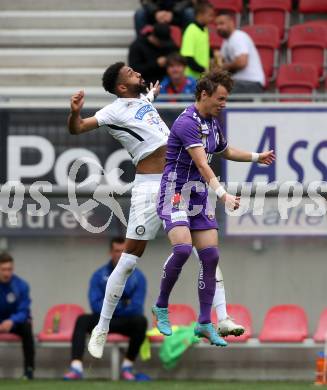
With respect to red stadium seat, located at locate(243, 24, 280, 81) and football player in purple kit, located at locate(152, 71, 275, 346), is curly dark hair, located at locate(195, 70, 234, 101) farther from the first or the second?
red stadium seat, located at locate(243, 24, 280, 81)

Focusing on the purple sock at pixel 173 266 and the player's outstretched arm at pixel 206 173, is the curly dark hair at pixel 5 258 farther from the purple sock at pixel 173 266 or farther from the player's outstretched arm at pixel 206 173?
the player's outstretched arm at pixel 206 173

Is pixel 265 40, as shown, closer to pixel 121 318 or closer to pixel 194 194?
pixel 121 318

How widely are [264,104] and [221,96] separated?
15.7 feet

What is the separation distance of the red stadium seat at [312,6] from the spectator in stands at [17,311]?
548cm

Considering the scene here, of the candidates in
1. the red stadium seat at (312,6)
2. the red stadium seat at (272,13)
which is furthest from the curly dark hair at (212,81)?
the red stadium seat at (312,6)

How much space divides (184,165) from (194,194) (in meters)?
0.24

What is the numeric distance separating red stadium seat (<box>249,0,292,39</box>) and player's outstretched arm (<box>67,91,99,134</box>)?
7613mm

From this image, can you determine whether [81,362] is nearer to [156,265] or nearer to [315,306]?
[156,265]

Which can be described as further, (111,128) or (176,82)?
(176,82)

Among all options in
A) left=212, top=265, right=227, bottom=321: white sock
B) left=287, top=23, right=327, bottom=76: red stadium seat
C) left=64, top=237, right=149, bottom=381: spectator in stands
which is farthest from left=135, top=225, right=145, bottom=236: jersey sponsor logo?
left=287, top=23, right=327, bottom=76: red stadium seat

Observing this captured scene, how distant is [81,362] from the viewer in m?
15.9

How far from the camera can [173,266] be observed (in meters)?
11.4

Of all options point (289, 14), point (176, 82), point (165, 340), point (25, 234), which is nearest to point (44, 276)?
point (25, 234)

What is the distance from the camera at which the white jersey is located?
11695mm
